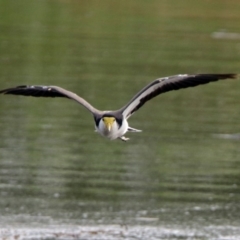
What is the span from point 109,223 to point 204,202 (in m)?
1.49

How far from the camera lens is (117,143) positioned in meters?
18.1

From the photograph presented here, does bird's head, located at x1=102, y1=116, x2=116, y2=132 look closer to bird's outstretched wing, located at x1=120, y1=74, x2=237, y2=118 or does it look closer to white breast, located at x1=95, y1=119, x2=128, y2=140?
white breast, located at x1=95, y1=119, x2=128, y2=140

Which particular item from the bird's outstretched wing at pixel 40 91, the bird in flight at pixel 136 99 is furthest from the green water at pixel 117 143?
the bird in flight at pixel 136 99

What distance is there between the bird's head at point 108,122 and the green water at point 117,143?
2.29 meters

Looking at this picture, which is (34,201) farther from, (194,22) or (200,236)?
(194,22)

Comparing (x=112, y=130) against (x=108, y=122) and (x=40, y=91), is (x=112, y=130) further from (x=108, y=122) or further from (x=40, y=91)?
(x=40, y=91)

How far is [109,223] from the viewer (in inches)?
525

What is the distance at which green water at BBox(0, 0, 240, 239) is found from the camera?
13523 millimetres

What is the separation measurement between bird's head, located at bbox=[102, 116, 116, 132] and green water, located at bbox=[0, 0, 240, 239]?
2287 mm

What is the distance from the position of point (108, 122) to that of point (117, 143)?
7.46m

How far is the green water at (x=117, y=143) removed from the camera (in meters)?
13.5

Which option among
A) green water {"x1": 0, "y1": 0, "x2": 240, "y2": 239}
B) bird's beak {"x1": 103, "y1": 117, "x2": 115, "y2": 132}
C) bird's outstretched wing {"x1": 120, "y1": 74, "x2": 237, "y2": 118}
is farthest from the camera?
green water {"x1": 0, "y1": 0, "x2": 240, "y2": 239}

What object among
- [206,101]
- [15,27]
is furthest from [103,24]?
[206,101]

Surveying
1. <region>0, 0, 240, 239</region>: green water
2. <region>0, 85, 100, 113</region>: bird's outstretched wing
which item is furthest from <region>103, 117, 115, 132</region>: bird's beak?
<region>0, 0, 240, 239</region>: green water
